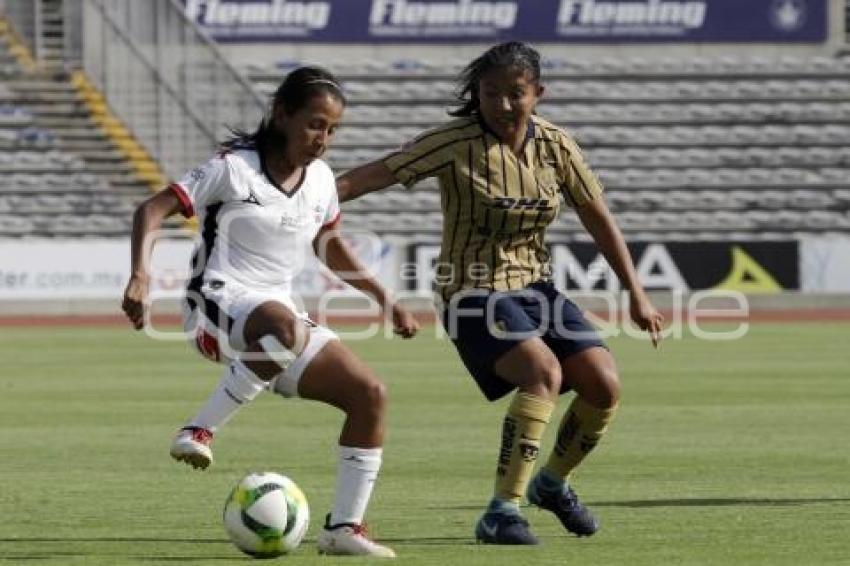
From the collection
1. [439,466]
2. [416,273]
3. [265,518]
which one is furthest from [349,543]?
[416,273]

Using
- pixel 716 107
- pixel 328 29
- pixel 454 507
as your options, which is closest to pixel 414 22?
pixel 328 29

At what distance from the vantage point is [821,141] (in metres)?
42.3

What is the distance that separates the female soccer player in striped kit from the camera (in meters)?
8.57

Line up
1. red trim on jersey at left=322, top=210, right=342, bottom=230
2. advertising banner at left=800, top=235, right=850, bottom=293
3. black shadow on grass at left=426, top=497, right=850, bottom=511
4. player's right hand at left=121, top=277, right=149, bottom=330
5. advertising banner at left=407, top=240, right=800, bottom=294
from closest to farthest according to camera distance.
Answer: player's right hand at left=121, top=277, right=149, bottom=330, red trim on jersey at left=322, top=210, right=342, bottom=230, black shadow on grass at left=426, top=497, right=850, bottom=511, advertising banner at left=407, top=240, right=800, bottom=294, advertising banner at left=800, top=235, right=850, bottom=293

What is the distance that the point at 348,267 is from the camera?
8617 millimetres

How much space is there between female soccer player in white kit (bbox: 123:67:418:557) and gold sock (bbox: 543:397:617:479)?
3.83ft

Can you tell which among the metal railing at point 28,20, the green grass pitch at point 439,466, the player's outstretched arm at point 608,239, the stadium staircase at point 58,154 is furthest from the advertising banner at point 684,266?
the player's outstretched arm at point 608,239

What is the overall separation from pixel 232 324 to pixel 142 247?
1.78ft

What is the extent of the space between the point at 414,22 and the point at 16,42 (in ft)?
25.8

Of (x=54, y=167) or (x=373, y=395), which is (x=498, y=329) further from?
(x=54, y=167)

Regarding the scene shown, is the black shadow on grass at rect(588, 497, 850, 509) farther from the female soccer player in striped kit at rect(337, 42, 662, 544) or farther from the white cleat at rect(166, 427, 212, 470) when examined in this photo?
the white cleat at rect(166, 427, 212, 470)

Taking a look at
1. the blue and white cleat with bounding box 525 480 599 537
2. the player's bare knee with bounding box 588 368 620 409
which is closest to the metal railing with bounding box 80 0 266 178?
the blue and white cleat with bounding box 525 480 599 537

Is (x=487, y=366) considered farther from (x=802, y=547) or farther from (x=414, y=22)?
(x=414, y=22)

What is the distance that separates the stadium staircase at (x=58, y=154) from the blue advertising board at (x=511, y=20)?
9.32ft
